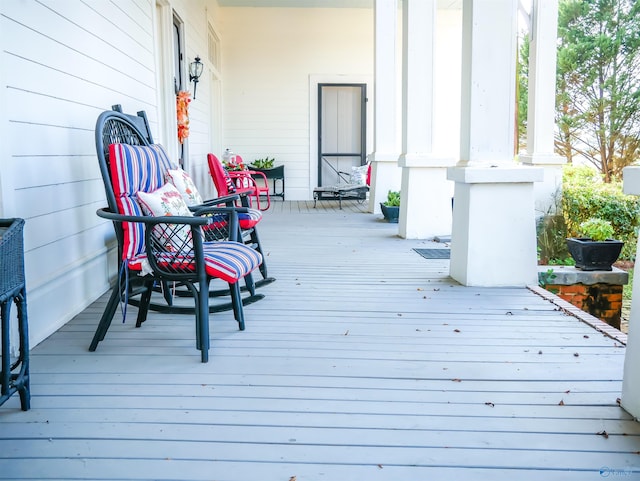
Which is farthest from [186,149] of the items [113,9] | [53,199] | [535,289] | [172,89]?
[535,289]

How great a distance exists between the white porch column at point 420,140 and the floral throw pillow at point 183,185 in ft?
9.67

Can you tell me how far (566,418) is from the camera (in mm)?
1977

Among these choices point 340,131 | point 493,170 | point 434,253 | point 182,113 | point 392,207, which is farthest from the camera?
point 340,131

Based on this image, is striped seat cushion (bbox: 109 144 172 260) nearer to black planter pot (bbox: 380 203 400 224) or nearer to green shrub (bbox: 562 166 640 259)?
black planter pot (bbox: 380 203 400 224)

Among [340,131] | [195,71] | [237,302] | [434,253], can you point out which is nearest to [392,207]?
[434,253]

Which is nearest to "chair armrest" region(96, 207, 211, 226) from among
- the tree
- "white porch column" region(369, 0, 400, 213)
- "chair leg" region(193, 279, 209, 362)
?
"chair leg" region(193, 279, 209, 362)

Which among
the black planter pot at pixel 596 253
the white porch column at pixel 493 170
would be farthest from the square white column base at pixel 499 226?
the black planter pot at pixel 596 253

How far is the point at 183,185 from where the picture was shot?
342 cm

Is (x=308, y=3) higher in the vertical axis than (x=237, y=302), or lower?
higher

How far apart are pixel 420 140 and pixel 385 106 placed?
2073mm

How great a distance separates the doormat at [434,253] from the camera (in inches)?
197

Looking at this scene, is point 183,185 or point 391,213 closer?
point 183,185

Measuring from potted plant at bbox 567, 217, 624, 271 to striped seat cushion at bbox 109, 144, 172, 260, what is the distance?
312cm

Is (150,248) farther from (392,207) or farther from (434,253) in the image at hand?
(392,207)
